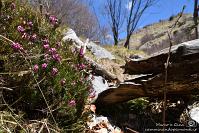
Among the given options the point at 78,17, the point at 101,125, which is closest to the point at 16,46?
the point at 101,125

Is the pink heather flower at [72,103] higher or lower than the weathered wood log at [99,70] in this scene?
lower

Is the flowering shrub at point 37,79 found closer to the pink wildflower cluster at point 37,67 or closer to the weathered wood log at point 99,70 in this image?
the pink wildflower cluster at point 37,67

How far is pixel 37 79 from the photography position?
3.38 metres

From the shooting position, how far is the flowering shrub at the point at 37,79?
329cm

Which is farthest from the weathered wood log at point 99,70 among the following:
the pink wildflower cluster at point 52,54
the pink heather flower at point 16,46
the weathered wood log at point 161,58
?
the pink heather flower at point 16,46

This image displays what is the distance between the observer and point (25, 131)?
296cm

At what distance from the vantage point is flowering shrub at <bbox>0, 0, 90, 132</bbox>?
3295 mm

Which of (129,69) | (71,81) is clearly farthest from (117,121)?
(71,81)

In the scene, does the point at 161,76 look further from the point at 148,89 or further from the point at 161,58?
the point at 148,89


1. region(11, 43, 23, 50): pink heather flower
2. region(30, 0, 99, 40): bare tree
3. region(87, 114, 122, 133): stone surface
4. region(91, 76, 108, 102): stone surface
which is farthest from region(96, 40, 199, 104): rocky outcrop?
region(30, 0, 99, 40): bare tree

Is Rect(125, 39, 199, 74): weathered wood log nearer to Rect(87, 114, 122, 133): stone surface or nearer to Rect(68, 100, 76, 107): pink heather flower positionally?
Rect(87, 114, 122, 133): stone surface

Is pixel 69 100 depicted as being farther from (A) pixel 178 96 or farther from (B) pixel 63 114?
(A) pixel 178 96

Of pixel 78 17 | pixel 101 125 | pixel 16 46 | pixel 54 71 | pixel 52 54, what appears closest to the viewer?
pixel 16 46

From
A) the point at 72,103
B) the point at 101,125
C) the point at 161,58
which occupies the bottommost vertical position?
the point at 101,125
